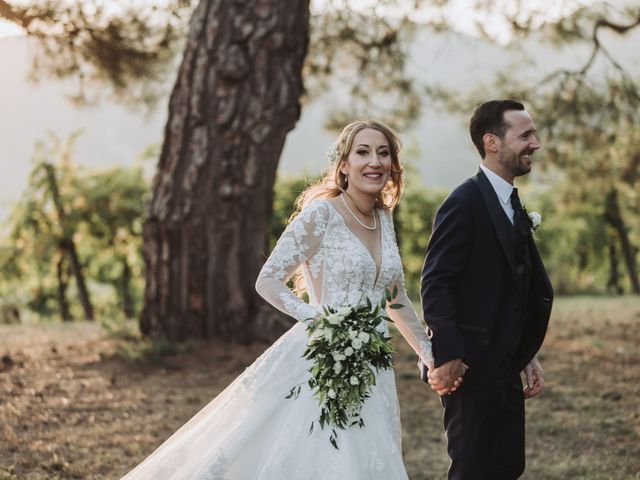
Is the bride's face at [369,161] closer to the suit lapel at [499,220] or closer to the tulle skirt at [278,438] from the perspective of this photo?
the suit lapel at [499,220]

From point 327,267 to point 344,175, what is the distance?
0.52 m

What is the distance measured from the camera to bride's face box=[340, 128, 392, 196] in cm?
377

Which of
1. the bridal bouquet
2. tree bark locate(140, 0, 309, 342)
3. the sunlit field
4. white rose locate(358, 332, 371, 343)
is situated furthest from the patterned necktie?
tree bark locate(140, 0, 309, 342)

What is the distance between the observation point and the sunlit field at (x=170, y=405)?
5.24 meters

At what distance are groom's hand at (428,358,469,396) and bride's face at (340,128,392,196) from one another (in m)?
0.91

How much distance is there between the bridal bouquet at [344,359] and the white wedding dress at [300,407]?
9cm

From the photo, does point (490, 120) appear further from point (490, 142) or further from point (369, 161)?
point (369, 161)

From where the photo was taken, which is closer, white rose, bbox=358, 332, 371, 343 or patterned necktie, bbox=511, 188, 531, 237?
white rose, bbox=358, 332, 371, 343

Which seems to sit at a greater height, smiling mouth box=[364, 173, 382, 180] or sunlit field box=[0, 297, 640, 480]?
smiling mouth box=[364, 173, 382, 180]

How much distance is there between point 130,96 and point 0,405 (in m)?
7.05

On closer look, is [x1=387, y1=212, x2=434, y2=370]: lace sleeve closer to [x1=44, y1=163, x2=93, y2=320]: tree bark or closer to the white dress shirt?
the white dress shirt

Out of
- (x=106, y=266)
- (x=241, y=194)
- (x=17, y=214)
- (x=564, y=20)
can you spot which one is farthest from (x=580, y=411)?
(x=106, y=266)

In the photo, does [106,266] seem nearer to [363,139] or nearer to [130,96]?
[130,96]

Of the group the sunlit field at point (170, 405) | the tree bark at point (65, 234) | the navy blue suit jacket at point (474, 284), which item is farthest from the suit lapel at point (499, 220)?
the tree bark at point (65, 234)
